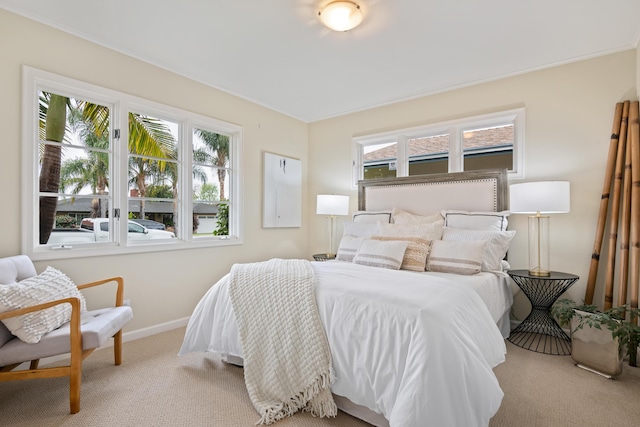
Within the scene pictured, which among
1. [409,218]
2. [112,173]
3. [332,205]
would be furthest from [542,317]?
[112,173]

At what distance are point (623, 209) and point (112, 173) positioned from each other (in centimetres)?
447

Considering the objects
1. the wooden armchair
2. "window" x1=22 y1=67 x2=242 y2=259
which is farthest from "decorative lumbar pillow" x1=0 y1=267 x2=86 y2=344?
"window" x1=22 y1=67 x2=242 y2=259

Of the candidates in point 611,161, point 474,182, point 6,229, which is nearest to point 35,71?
point 6,229

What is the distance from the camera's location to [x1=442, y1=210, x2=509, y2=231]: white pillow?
3.18m

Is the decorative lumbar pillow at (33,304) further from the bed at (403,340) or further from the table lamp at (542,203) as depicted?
the table lamp at (542,203)

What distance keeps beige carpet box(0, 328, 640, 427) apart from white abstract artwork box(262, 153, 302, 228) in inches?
84.2

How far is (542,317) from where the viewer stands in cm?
305

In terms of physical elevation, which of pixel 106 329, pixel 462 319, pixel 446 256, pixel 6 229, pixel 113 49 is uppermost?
pixel 113 49

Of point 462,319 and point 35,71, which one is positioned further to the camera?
point 35,71

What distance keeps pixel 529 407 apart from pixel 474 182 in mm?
2225

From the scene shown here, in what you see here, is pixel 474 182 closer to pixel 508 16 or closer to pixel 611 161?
pixel 611 161

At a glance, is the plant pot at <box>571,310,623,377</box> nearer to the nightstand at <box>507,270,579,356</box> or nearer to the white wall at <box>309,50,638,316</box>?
the nightstand at <box>507,270,579,356</box>

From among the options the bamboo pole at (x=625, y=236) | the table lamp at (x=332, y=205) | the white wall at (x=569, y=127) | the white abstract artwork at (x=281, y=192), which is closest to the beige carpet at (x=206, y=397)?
the bamboo pole at (x=625, y=236)

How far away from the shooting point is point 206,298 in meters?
2.51
